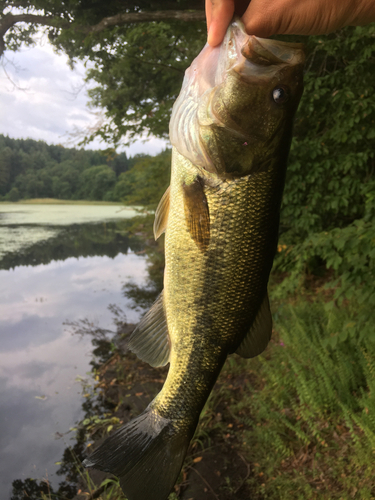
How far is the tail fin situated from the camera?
1280 mm

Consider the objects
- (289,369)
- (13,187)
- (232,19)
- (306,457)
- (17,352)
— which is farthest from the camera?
(13,187)

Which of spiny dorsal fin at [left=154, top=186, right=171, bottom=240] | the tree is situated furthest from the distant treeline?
spiny dorsal fin at [left=154, top=186, right=171, bottom=240]

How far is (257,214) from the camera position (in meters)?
1.24

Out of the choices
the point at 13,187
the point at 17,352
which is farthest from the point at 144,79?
the point at 17,352

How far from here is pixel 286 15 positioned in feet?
3.88

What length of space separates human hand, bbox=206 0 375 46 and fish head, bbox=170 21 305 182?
0.05 m

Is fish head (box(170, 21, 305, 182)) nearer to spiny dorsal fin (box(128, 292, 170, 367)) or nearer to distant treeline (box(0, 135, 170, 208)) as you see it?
spiny dorsal fin (box(128, 292, 170, 367))

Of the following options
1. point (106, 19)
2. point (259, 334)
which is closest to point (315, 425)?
point (259, 334)

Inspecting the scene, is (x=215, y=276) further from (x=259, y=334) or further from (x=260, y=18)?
(x=260, y=18)

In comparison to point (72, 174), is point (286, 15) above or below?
below

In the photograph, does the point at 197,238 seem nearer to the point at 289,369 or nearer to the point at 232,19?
the point at 232,19

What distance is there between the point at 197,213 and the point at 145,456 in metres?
0.95

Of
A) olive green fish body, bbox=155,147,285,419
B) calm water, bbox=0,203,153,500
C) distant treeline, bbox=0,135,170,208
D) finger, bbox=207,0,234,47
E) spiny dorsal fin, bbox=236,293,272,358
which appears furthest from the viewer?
distant treeline, bbox=0,135,170,208

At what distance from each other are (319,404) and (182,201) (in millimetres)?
3173
